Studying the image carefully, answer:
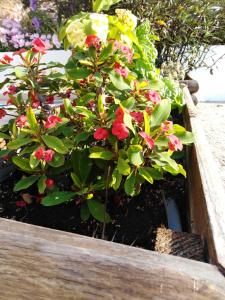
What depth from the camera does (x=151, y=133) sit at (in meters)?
1.27

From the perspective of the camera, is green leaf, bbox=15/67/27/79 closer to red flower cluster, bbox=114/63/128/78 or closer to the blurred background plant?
red flower cluster, bbox=114/63/128/78

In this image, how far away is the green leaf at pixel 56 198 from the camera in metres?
1.34

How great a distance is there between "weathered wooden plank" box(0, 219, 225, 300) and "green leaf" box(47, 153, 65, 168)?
1.65ft

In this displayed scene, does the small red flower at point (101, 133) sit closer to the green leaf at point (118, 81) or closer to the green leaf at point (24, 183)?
the green leaf at point (118, 81)

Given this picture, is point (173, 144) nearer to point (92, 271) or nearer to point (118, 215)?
point (118, 215)

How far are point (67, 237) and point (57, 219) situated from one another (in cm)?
65

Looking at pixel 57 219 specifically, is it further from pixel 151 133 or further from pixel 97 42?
pixel 97 42


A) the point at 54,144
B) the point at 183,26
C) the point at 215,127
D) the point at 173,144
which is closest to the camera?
the point at 173,144

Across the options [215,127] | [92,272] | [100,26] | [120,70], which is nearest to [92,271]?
[92,272]

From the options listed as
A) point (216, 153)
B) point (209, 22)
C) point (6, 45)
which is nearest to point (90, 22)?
point (216, 153)

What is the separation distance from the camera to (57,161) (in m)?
1.37

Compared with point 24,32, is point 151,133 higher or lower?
higher

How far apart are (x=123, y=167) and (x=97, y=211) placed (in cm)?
24

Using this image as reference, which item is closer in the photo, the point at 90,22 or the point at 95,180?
the point at 90,22
